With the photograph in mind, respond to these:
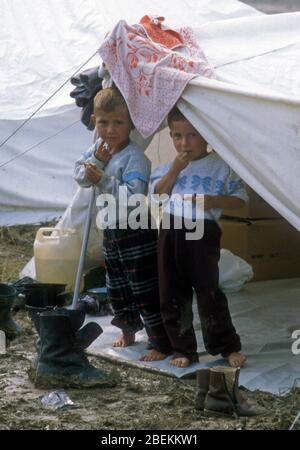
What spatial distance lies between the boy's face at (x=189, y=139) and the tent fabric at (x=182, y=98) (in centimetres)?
16

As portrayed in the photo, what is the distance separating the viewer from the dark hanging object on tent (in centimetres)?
505

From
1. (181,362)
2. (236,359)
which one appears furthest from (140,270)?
(236,359)

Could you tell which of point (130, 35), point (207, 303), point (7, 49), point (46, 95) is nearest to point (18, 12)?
point (7, 49)

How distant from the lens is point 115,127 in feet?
15.2

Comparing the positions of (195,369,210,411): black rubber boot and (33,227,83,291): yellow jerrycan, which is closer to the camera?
(195,369,210,411): black rubber boot

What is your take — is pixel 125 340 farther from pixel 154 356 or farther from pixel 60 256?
pixel 60 256

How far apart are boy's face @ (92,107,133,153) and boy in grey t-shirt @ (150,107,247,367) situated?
248 millimetres

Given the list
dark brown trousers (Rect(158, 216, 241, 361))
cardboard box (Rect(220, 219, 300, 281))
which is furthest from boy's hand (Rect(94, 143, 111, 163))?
cardboard box (Rect(220, 219, 300, 281))

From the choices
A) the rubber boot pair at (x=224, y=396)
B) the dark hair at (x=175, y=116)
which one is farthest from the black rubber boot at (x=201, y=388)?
the dark hair at (x=175, y=116)

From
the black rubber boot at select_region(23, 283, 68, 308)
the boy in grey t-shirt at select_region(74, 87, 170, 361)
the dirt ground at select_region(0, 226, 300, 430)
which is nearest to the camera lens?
the dirt ground at select_region(0, 226, 300, 430)

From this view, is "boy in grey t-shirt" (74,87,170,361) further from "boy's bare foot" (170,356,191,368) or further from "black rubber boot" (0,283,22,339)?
"black rubber boot" (0,283,22,339)

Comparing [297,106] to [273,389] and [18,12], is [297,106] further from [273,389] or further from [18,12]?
[18,12]

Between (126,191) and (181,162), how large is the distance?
0.91 ft

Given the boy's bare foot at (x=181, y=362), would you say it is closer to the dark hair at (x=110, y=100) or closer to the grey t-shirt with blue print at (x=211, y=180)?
the grey t-shirt with blue print at (x=211, y=180)
